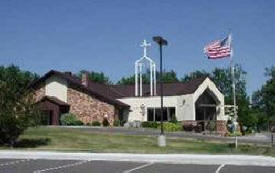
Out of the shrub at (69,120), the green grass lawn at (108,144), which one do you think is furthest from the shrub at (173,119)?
the green grass lawn at (108,144)

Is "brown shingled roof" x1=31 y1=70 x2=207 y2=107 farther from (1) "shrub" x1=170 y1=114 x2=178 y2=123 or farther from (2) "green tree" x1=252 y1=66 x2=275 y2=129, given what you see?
(2) "green tree" x1=252 y1=66 x2=275 y2=129

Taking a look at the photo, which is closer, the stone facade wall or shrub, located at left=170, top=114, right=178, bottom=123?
shrub, located at left=170, top=114, right=178, bottom=123

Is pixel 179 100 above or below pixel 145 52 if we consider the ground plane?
below

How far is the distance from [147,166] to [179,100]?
37.7 meters

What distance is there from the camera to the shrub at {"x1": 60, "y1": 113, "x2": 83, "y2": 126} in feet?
181

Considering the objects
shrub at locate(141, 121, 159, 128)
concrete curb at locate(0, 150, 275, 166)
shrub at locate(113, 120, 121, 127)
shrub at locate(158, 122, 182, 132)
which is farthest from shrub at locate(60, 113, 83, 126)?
concrete curb at locate(0, 150, 275, 166)

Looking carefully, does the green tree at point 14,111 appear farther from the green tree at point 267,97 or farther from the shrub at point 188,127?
the green tree at point 267,97

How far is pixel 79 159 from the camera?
24141mm

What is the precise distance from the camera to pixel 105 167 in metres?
20.9

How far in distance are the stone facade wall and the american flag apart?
2362 cm

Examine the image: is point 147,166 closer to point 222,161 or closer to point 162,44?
point 222,161

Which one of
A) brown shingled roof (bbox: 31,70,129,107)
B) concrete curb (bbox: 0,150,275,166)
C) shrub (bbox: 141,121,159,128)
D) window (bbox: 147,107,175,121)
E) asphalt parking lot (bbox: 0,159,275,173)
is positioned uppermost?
brown shingled roof (bbox: 31,70,129,107)

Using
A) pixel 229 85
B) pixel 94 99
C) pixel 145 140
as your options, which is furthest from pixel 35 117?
pixel 229 85

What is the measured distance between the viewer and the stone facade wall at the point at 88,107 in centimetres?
5772
